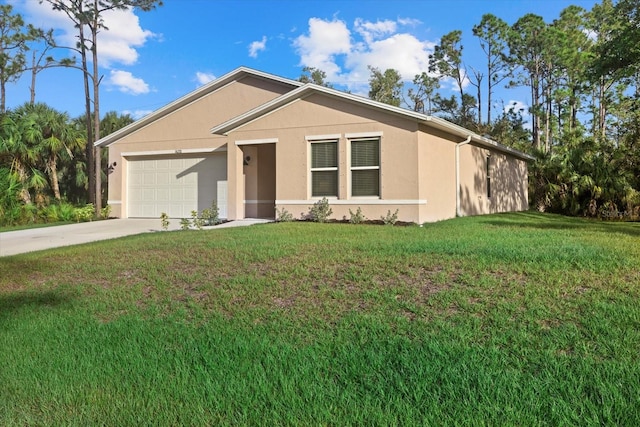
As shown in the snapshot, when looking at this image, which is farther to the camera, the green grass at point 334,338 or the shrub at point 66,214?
the shrub at point 66,214

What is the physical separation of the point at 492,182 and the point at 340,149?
27.8 ft

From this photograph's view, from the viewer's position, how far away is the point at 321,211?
41.7 feet

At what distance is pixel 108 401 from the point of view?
3.17 meters

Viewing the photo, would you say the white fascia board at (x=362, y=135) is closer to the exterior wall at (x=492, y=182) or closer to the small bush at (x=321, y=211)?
the small bush at (x=321, y=211)

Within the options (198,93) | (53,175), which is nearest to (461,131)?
(198,93)

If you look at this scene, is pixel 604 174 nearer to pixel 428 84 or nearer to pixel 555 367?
pixel 555 367

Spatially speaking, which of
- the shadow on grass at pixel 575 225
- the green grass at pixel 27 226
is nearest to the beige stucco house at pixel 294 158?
the shadow on grass at pixel 575 225

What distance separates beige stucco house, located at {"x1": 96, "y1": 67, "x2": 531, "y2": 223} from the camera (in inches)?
487

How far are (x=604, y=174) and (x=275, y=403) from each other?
776 inches

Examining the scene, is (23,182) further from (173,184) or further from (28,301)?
(28,301)

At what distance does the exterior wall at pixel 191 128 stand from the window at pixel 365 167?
15.9 feet

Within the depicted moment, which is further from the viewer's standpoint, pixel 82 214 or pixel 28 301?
pixel 82 214

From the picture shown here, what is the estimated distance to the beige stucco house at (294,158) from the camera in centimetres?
1238

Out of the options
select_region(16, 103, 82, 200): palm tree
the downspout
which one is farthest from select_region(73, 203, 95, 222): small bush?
the downspout
